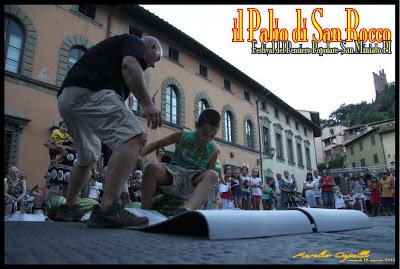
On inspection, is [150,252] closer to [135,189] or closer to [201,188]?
[201,188]

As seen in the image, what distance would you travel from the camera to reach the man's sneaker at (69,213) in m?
2.92

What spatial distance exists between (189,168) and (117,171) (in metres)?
0.91

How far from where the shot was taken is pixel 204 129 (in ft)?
9.70

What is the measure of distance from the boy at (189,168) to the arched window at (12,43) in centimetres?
967

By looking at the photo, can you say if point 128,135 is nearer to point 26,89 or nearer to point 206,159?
point 206,159

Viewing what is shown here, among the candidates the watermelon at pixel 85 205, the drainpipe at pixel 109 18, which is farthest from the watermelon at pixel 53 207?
the drainpipe at pixel 109 18

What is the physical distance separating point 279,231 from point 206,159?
111 cm

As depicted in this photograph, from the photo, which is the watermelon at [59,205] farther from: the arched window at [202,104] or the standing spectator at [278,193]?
the arched window at [202,104]

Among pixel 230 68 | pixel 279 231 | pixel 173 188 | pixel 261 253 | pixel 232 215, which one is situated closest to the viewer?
pixel 261 253

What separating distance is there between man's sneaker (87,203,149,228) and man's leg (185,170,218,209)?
543mm

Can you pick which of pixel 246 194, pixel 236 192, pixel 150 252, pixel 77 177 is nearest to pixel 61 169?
pixel 77 177

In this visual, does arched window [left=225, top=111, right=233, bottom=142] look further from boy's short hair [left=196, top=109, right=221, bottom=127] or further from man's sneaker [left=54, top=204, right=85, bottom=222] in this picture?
man's sneaker [left=54, top=204, right=85, bottom=222]

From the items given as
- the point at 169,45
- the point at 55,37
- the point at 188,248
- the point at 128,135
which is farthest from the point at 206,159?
the point at 169,45

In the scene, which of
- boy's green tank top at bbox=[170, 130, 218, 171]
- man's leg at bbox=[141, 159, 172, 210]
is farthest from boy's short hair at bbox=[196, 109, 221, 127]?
man's leg at bbox=[141, 159, 172, 210]
